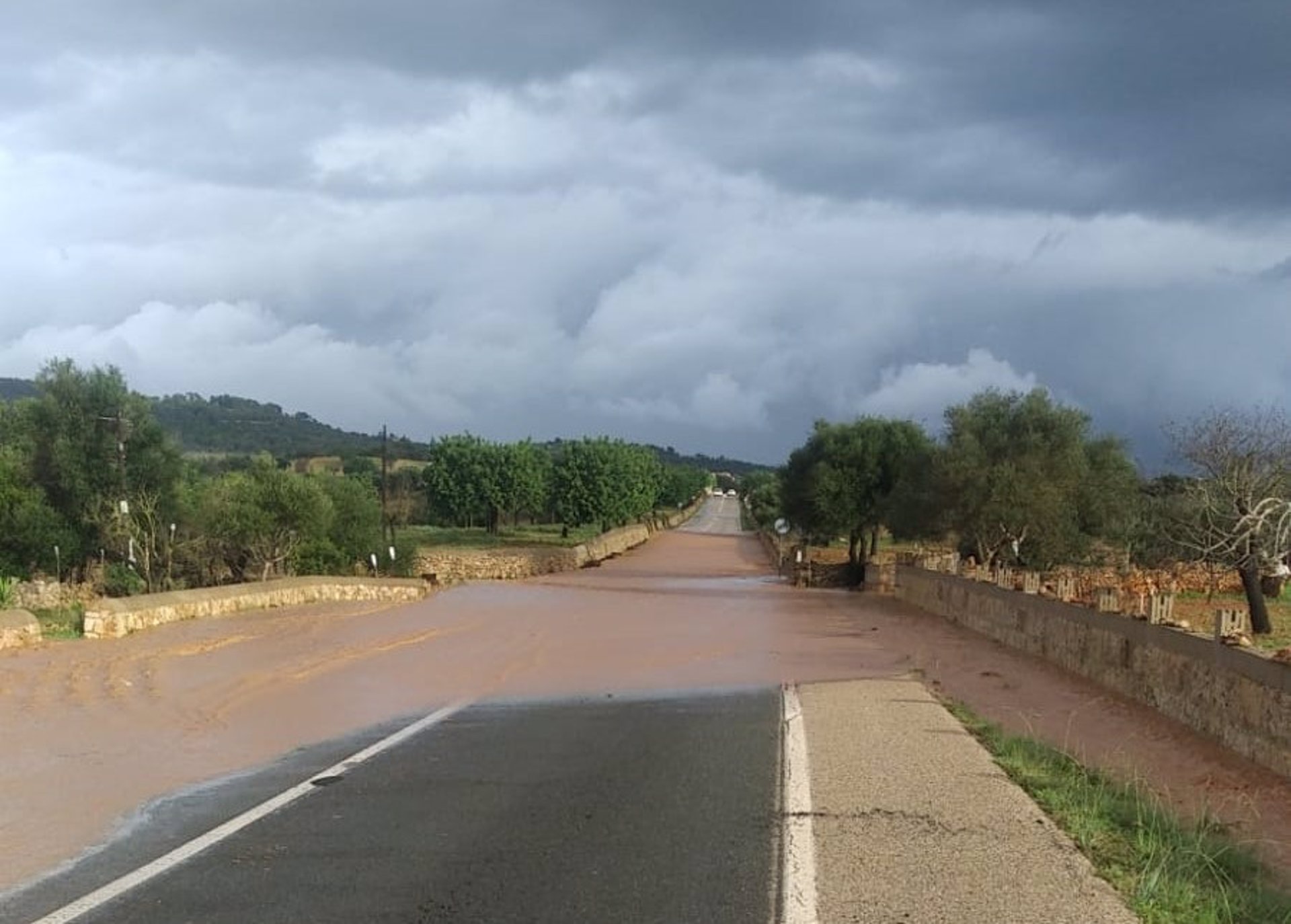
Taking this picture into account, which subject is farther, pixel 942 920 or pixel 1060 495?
pixel 1060 495

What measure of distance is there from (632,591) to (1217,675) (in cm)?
3698

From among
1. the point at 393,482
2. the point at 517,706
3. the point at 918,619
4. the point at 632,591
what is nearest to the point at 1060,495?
the point at 918,619

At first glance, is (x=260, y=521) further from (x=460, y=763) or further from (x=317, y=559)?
(x=460, y=763)

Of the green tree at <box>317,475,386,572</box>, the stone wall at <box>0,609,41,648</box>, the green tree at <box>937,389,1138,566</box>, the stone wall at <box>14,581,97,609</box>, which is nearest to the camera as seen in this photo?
the stone wall at <box>0,609,41,648</box>

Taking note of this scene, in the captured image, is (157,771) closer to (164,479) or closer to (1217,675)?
(1217,675)

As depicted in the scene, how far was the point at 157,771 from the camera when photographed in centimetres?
1070

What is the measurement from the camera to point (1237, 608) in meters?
22.7

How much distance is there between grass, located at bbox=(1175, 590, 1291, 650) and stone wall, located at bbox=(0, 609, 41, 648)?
19.0 meters

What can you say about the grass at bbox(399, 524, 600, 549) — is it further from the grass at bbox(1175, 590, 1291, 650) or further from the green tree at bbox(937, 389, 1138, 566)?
the grass at bbox(1175, 590, 1291, 650)

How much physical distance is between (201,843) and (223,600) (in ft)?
65.6

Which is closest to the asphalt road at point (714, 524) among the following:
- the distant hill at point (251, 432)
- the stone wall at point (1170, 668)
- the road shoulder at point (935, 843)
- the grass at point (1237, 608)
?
the distant hill at point (251, 432)

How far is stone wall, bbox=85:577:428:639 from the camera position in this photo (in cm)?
2103

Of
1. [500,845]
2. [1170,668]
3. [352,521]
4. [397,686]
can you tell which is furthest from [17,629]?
[352,521]

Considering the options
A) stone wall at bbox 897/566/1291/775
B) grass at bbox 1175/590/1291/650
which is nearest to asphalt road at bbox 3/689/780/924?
stone wall at bbox 897/566/1291/775
